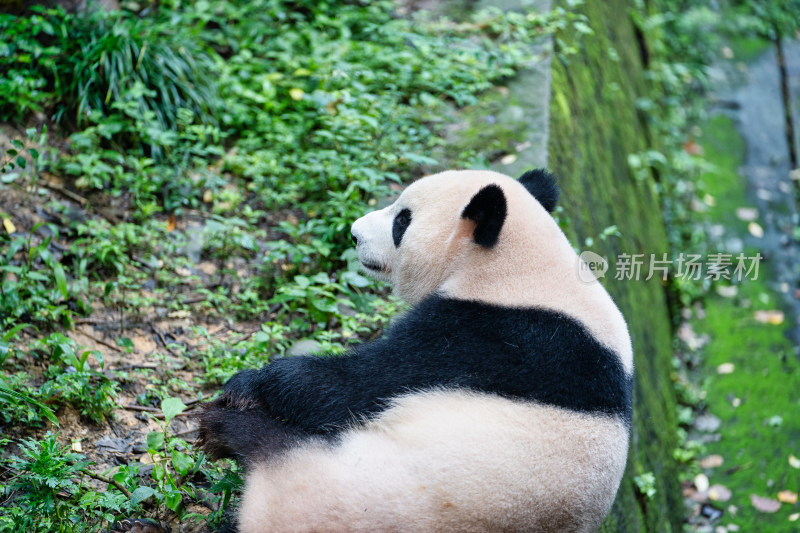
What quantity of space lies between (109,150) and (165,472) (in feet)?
9.83

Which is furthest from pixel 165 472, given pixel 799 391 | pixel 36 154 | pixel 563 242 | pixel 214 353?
pixel 799 391

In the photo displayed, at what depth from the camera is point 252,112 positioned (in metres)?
5.77

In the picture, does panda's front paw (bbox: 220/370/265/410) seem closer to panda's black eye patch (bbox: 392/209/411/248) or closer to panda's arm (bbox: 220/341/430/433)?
panda's arm (bbox: 220/341/430/433)

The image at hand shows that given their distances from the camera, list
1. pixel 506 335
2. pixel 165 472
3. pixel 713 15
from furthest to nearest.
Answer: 1. pixel 713 15
2. pixel 165 472
3. pixel 506 335

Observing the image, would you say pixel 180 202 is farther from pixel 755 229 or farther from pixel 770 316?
pixel 755 229

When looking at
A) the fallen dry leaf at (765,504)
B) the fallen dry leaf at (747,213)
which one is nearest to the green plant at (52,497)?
the fallen dry leaf at (765,504)

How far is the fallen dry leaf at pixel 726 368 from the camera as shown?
21.8ft

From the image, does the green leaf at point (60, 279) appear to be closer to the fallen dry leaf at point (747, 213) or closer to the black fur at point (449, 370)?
the black fur at point (449, 370)

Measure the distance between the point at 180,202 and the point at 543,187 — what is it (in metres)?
2.78

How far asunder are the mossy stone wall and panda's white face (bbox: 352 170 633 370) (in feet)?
4.53

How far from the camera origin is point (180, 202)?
502 centimetres

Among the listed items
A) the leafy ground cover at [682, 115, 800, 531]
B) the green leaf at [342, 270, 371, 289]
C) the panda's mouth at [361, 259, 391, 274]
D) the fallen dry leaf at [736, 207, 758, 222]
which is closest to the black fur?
the panda's mouth at [361, 259, 391, 274]

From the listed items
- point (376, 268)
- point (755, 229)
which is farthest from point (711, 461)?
point (376, 268)

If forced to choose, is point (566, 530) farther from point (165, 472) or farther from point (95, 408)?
point (95, 408)
